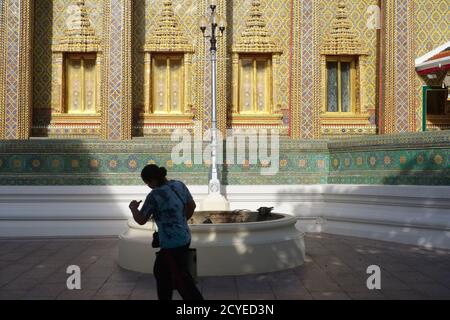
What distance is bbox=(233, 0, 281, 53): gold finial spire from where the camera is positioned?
15086mm

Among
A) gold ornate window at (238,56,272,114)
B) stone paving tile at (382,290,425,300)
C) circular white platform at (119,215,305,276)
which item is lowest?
stone paving tile at (382,290,425,300)

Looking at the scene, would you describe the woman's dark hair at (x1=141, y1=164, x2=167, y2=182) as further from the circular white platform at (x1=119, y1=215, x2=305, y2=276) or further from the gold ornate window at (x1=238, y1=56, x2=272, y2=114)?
the gold ornate window at (x1=238, y1=56, x2=272, y2=114)

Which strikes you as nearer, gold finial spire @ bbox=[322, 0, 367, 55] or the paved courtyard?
the paved courtyard

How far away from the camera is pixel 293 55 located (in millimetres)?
14445

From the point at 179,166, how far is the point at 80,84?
5439 millimetres

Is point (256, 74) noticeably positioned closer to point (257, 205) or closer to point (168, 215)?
point (257, 205)

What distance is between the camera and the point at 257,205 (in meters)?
11.6

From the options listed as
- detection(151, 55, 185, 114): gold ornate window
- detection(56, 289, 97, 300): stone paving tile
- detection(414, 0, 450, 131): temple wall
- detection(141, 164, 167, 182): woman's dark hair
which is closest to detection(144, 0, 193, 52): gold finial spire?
detection(151, 55, 185, 114): gold ornate window

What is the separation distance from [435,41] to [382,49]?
5.46 ft

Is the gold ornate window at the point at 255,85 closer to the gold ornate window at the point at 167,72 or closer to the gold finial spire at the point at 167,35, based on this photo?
the gold ornate window at the point at 167,72

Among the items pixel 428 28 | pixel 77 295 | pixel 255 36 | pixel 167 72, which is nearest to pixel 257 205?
pixel 167 72

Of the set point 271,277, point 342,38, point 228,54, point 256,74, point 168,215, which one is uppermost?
point 342,38

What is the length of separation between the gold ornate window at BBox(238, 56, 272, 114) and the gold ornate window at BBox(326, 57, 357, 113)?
1.90 metres

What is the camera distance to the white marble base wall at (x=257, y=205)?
9.98 metres
